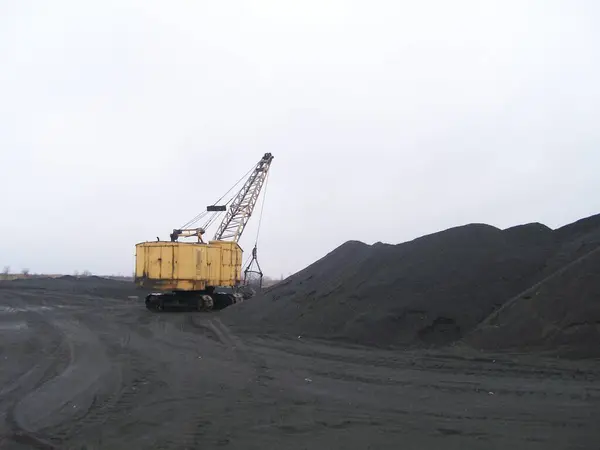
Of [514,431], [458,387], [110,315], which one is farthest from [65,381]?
[110,315]

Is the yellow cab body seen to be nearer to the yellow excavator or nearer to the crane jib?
the yellow excavator

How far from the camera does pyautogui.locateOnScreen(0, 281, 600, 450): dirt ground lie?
627 centimetres

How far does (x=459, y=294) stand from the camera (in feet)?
49.2

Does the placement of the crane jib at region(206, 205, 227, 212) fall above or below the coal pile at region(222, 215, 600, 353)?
above

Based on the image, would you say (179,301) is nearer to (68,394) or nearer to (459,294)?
(459,294)

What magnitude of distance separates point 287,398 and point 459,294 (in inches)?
325

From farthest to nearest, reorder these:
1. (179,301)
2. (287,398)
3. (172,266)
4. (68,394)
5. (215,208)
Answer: (215,208) < (179,301) < (172,266) < (68,394) < (287,398)

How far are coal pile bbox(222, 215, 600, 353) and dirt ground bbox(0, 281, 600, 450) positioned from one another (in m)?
1.17

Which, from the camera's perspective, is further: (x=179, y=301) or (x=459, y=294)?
(x=179, y=301)

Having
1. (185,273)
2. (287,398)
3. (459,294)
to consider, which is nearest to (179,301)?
(185,273)

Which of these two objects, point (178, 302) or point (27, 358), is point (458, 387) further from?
point (178, 302)

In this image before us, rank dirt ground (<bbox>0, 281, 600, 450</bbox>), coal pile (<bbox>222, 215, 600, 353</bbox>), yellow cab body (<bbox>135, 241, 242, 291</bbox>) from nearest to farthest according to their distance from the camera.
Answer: dirt ground (<bbox>0, 281, 600, 450</bbox>) < coal pile (<bbox>222, 215, 600, 353</bbox>) < yellow cab body (<bbox>135, 241, 242, 291</bbox>)

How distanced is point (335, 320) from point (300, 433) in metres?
9.82

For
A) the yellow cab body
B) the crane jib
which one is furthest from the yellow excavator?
the crane jib
